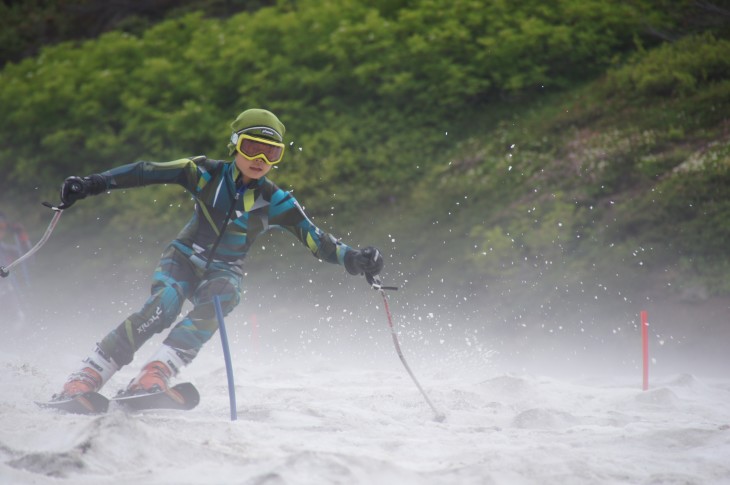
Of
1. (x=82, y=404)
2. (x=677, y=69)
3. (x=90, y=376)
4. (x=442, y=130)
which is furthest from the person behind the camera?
(x=442, y=130)

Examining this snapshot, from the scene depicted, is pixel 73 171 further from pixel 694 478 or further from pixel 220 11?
pixel 694 478

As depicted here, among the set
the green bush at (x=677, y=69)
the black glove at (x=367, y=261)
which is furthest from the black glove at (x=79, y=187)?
the green bush at (x=677, y=69)

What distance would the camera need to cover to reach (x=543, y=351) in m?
9.14

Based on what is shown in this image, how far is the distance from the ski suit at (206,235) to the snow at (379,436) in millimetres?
583

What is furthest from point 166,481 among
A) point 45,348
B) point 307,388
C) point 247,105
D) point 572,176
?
point 247,105

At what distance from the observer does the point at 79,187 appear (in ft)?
16.0

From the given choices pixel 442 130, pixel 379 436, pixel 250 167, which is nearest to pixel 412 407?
pixel 379 436

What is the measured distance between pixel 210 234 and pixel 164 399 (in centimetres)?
115

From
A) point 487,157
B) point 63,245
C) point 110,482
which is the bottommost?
point 110,482

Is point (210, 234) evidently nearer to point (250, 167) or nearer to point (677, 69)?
point (250, 167)

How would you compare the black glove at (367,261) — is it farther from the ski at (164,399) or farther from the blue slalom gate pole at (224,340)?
the ski at (164,399)

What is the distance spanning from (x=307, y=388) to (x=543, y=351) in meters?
4.06

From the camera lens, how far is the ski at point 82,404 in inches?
176

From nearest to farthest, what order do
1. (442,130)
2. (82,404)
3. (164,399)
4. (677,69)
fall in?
(82,404)
(164,399)
(677,69)
(442,130)
